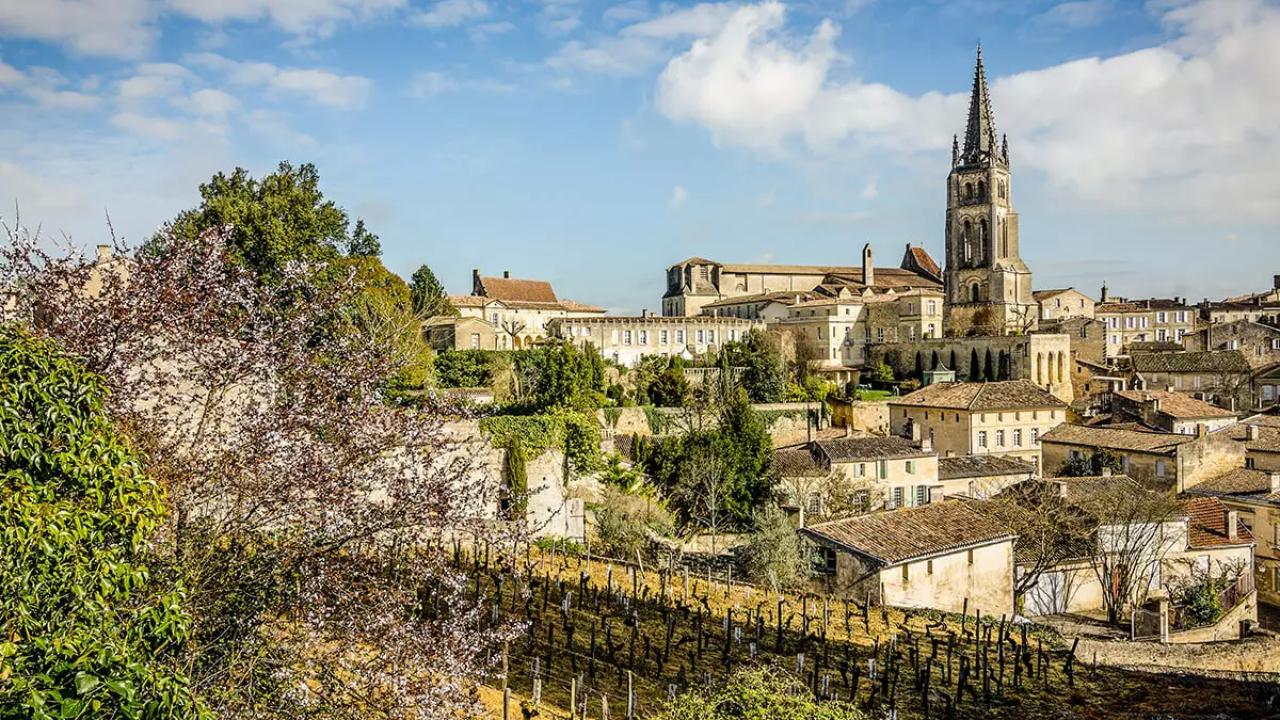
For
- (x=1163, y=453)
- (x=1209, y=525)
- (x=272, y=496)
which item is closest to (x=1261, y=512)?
(x=1209, y=525)

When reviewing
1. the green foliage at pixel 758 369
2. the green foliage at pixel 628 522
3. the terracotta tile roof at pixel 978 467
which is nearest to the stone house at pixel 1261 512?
the terracotta tile roof at pixel 978 467

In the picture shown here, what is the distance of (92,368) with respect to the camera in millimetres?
7570

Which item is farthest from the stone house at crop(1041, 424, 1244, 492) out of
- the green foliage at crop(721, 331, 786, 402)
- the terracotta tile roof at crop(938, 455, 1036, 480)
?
the green foliage at crop(721, 331, 786, 402)

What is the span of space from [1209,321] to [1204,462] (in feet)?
181

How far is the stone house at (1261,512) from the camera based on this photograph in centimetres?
2892

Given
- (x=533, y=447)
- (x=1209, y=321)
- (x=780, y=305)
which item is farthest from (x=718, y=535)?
(x=1209, y=321)

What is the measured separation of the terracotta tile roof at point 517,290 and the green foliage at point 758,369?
71.4 feet

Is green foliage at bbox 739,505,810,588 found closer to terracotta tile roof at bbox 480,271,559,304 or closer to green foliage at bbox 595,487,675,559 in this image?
green foliage at bbox 595,487,675,559

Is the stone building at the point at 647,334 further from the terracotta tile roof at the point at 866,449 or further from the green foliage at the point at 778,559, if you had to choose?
the green foliage at the point at 778,559

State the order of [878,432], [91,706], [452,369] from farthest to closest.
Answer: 1. [878,432]
2. [452,369]
3. [91,706]

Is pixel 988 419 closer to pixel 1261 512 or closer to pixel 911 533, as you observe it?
pixel 1261 512

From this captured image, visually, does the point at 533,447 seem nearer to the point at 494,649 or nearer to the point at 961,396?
the point at 494,649

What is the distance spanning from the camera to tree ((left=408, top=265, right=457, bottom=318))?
147ft

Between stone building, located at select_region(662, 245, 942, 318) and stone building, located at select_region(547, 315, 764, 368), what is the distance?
1584 cm
